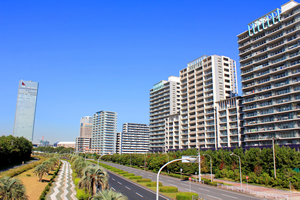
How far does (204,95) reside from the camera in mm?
111875

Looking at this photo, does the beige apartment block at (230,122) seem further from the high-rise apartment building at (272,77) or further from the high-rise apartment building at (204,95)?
the high-rise apartment building at (272,77)

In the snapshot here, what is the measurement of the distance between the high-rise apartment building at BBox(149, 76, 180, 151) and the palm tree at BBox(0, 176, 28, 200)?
376ft

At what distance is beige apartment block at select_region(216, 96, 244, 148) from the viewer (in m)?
91.4

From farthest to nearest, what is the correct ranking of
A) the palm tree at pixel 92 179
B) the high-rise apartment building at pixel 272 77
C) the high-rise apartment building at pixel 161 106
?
the high-rise apartment building at pixel 161 106 < the high-rise apartment building at pixel 272 77 < the palm tree at pixel 92 179

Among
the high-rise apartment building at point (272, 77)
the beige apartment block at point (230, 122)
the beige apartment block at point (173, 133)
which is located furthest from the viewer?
the beige apartment block at point (173, 133)

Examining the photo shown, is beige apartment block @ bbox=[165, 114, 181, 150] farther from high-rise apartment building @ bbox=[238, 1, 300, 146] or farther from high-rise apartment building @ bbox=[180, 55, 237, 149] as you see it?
high-rise apartment building @ bbox=[238, 1, 300, 146]

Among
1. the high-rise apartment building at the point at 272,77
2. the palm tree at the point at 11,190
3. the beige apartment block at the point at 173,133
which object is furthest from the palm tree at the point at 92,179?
the beige apartment block at the point at 173,133

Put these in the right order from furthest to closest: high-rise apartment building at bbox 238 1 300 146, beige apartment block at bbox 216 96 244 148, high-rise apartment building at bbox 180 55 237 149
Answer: high-rise apartment building at bbox 180 55 237 149 < beige apartment block at bbox 216 96 244 148 < high-rise apartment building at bbox 238 1 300 146

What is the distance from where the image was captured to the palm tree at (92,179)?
3431cm

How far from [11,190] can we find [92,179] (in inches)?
419

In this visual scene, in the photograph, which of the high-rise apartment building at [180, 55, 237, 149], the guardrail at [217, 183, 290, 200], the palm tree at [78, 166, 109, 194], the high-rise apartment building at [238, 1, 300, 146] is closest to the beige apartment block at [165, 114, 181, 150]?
the high-rise apartment building at [180, 55, 237, 149]

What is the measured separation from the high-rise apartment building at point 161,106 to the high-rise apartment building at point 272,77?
62951 mm

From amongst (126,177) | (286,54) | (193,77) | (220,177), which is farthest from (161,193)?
(193,77)

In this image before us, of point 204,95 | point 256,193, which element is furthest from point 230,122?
point 256,193
